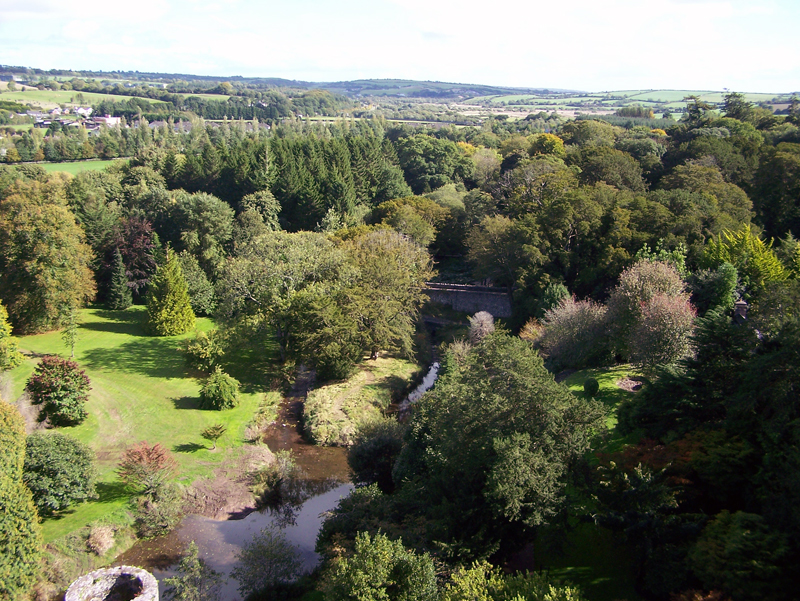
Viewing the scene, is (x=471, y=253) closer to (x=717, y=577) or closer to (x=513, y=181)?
(x=513, y=181)

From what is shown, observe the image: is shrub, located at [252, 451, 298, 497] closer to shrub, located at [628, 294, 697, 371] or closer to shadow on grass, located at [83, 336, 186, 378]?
shadow on grass, located at [83, 336, 186, 378]

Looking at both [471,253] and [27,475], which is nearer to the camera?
[27,475]

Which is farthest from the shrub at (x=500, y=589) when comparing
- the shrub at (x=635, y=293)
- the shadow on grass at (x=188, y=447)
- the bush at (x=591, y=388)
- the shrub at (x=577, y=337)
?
the shrub at (x=577, y=337)

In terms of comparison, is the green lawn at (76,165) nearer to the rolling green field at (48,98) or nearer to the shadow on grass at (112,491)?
the shadow on grass at (112,491)

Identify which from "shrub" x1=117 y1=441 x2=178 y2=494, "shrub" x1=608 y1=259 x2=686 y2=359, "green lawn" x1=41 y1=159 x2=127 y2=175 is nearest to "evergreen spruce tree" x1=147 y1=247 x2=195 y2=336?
"shrub" x1=117 y1=441 x2=178 y2=494

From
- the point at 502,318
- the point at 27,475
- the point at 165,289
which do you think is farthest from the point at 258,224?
the point at 27,475
